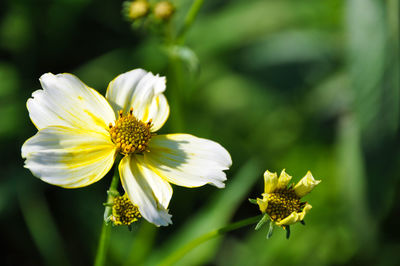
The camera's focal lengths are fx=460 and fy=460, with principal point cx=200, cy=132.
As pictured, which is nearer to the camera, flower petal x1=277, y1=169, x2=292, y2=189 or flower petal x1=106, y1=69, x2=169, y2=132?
flower petal x1=277, y1=169, x2=292, y2=189

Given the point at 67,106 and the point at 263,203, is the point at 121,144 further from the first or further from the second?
the point at 263,203

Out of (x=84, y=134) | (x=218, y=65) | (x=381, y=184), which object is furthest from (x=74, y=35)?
(x=381, y=184)

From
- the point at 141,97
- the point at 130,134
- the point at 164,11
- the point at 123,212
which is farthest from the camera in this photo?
the point at 164,11

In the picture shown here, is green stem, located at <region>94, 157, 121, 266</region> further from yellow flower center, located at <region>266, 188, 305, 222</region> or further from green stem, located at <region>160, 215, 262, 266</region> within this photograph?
yellow flower center, located at <region>266, 188, 305, 222</region>

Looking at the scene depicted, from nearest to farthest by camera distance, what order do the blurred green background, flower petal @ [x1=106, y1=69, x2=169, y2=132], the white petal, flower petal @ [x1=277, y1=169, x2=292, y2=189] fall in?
the white petal, flower petal @ [x1=277, y1=169, x2=292, y2=189], flower petal @ [x1=106, y1=69, x2=169, y2=132], the blurred green background

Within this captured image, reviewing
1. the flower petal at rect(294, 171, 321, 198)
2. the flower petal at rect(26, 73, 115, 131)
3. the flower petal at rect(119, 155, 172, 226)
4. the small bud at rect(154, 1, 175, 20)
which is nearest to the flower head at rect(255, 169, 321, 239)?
the flower petal at rect(294, 171, 321, 198)

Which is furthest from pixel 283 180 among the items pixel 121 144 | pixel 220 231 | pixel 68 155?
pixel 68 155

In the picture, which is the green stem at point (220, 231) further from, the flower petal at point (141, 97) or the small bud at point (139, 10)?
the small bud at point (139, 10)
